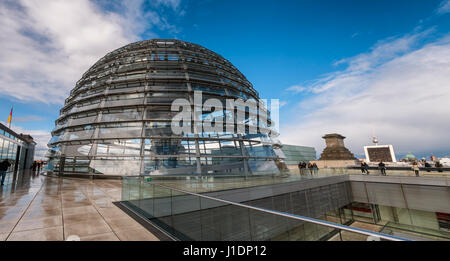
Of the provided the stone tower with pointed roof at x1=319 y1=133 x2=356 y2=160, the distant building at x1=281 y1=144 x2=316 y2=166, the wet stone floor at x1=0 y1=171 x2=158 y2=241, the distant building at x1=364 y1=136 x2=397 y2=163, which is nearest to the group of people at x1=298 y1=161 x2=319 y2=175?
the wet stone floor at x1=0 y1=171 x2=158 y2=241

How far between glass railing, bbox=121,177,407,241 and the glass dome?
782 centimetres

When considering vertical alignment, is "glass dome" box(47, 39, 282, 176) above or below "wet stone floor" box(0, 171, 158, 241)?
above

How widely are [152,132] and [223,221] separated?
12.7 meters

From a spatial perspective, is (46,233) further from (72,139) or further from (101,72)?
(101,72)

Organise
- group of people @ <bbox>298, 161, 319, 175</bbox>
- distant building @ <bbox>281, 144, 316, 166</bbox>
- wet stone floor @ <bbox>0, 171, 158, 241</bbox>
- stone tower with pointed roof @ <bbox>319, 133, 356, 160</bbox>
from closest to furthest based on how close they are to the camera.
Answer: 1. wet stone floor @ <bbox>0, 171, 158, 241</bbox>
2. group of people @ <bbox>298, 161, 319, 175</bbox>
3. stone tower with pointed roof @ <bbox>319, 133, 356, 160</bbox>
4. distant building @ <bbox>281, 144, 316, 166</bbox>

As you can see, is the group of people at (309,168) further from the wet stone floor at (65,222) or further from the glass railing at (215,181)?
the wet stone floor at (65,222)

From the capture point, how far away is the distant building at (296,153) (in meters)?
61.5

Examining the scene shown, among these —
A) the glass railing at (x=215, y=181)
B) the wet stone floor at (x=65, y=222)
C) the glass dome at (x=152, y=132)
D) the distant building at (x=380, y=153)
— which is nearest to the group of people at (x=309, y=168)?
the glass dome at (x=152, y=132)

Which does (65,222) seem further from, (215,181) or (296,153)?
(296,153)

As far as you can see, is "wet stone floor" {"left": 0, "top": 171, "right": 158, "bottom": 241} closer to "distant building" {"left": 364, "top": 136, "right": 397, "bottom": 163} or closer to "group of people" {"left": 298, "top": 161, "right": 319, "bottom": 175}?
"group of people" {"left": 298, "top": 161, "right": 319, "bottom": 175}

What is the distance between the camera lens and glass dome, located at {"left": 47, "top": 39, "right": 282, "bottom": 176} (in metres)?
14.6

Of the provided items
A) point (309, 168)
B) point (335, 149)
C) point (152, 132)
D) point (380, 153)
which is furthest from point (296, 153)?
point (152, 132)

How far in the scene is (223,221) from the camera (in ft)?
12.4
